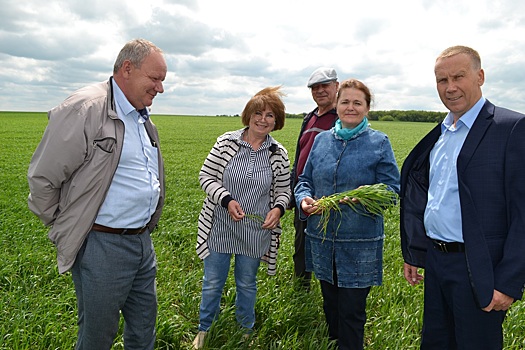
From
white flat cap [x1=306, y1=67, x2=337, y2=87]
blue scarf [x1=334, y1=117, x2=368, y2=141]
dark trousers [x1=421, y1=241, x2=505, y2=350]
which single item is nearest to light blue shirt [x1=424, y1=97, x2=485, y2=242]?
dark trousers [x1=421, y1=241, x2=505, y2=350]

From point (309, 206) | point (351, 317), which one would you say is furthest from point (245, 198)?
point (351, 317)

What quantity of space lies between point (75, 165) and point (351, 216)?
2019 mm

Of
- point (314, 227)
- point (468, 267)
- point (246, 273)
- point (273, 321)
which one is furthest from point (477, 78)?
point (273, 321)

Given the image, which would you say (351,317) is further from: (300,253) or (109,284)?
(109,284)

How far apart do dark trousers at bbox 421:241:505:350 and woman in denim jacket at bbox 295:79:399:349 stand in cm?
54

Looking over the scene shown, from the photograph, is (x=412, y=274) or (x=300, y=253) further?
(x=300, y=253)

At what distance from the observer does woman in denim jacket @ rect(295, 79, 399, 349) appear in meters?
3.38

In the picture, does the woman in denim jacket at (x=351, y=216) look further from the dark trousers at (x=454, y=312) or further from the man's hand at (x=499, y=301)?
the man's hand at (x=499, y=301)

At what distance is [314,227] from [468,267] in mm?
1290

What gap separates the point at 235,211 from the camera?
11.5 feet

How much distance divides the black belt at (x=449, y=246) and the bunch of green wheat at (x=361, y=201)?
527mm

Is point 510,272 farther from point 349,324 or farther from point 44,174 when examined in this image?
point 44,174

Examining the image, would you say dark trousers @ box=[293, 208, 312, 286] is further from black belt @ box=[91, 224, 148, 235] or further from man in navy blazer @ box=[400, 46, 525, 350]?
black belt @ box=[91, 224, 148, 235]

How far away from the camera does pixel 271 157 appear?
375 cm
